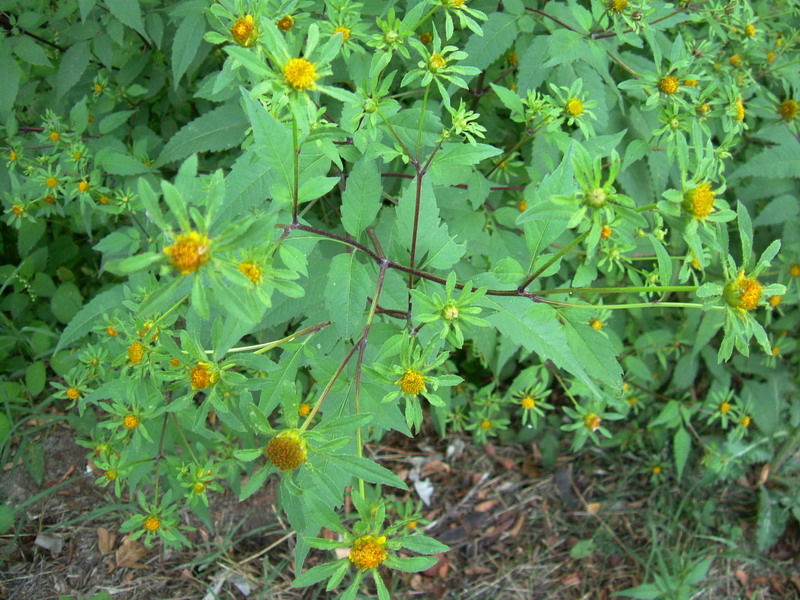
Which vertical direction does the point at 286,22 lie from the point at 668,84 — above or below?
above

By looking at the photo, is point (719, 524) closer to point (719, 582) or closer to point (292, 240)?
point (719, 582)

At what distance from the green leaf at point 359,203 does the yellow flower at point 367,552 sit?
2.67 ft

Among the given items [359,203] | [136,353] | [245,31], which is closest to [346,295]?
[359,203]

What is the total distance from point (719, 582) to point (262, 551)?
8.49ft

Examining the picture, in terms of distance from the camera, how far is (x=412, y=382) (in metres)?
1.50

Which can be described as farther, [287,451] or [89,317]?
[89,317]

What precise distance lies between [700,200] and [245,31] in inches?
48.0

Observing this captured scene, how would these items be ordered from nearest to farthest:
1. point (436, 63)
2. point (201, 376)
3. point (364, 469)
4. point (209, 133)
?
1. point (364, 469)
2. point (201, 376)
3. point (436, 63)
4. point (209, 133)

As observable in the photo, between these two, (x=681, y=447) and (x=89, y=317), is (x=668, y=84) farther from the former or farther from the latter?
(x=89, y=317)

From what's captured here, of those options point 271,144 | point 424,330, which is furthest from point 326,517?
point 271,144

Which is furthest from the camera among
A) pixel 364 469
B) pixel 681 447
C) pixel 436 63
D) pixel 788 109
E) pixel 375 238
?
pixel 681 447

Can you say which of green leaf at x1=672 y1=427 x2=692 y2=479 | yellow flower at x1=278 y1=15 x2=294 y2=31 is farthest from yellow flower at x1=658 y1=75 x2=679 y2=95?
green leaf at x1=672 y1=427 x2=692 y2=479

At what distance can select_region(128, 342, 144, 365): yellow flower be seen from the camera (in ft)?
5.51

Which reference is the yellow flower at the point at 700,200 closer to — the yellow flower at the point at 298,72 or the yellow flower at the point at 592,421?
the yellow flower at the point at 298,72
